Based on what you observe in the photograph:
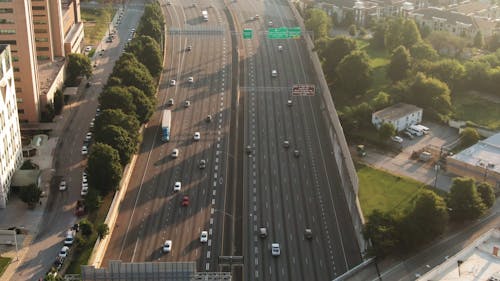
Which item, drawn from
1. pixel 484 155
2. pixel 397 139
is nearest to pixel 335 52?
pixel 397 139

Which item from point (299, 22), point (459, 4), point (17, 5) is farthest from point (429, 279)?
point (459, 4)

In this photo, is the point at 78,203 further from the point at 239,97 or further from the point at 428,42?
the point at 428,42

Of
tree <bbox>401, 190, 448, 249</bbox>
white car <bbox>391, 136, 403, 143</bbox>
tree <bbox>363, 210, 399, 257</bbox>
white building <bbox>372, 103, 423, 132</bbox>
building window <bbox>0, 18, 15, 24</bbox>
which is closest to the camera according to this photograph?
tree <bbox>363, 210, 399, 257</bbox>

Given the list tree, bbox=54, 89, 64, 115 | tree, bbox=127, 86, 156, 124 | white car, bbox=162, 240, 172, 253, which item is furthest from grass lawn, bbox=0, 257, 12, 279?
tree, bbox=54, 89, 64, 115

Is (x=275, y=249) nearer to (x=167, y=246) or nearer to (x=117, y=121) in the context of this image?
(x=167, y=246)

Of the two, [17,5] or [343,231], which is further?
[17,5]

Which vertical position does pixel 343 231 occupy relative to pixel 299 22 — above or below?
below

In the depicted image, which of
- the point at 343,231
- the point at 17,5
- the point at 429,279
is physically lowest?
the point at 343,231

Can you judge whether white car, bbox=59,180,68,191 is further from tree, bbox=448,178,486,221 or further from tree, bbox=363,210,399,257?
tree, bbox=448,178,486,221
